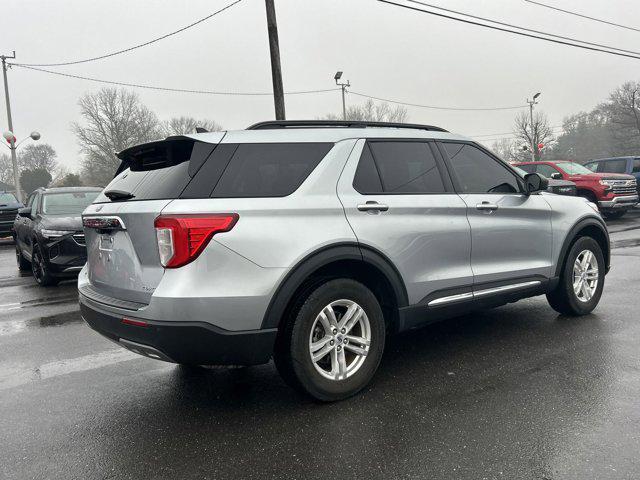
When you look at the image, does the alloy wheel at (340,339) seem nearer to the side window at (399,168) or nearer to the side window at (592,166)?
the side window at (399,168)

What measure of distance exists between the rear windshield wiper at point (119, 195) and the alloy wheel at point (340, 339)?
56.1 inches

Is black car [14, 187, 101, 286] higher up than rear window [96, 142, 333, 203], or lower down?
lower down

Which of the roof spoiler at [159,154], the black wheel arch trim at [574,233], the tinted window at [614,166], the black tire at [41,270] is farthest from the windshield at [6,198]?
the tinted window at [614,166]

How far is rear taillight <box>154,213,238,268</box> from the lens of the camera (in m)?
2.77

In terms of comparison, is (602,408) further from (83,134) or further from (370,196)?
(83,134)

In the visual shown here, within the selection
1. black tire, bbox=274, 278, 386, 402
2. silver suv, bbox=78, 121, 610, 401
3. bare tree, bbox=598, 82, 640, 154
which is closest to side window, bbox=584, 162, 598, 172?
silver suv, bbox=78, 121, 610, 401

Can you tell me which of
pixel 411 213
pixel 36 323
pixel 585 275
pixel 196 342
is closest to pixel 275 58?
pixel 36 323

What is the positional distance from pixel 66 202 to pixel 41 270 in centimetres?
133

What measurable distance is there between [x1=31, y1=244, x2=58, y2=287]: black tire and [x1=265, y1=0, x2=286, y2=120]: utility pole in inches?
336

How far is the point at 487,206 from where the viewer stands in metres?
4.12

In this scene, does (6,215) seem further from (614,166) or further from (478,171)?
(614,166)

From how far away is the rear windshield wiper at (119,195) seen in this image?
3260 millimetres

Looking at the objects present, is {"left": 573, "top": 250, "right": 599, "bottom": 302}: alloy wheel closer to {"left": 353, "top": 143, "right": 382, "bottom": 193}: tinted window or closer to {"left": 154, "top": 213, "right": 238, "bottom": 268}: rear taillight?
{"left": 353, "top": 143, "right": 382, "bottom": 193}: tinted window

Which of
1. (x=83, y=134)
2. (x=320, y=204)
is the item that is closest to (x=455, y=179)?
(x=320, y=204)
